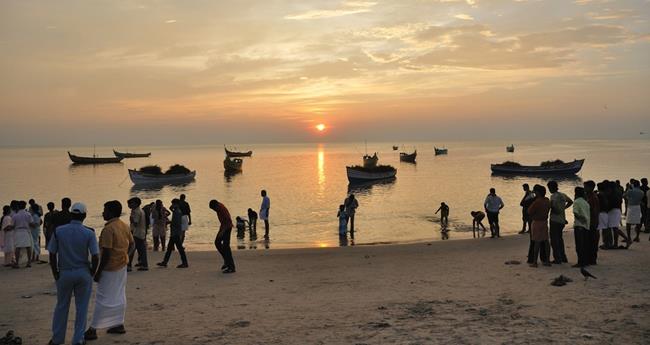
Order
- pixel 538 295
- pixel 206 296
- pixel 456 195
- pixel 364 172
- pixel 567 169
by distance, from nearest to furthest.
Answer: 1. pixel 538 295
2. pixel 206 296
3. pixel 456 195
4. pixel 364 172
5. pixel 567 169

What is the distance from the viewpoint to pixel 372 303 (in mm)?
8820

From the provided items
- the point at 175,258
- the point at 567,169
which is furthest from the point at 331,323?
the point at 567,169

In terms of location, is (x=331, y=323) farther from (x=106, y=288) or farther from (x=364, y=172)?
(x=364, y=172)

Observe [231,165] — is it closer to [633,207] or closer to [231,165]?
[231,165]

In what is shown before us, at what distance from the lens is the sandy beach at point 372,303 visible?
6.90 meters

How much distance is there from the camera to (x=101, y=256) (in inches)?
262

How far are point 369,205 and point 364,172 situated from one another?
77.1 ft

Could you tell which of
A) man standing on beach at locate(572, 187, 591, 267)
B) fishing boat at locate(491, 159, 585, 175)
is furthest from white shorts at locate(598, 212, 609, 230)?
fishing boat at locate(491, 159, 585, 175)

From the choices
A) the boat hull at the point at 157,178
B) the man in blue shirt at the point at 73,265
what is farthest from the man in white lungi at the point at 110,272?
the boat hull at the point at 157,178

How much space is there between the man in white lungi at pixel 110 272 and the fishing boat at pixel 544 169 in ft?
240

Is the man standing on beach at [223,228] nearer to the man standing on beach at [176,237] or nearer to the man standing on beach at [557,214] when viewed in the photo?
the man standing on beach at [176,237]

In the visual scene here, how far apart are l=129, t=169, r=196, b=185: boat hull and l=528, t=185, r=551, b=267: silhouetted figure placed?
61.2 metres

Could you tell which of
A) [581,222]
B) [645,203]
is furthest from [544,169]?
[581,222]

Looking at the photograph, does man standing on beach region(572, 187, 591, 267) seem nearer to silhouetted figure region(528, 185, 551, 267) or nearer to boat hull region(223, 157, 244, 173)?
silhouetted figure region(528, 185, 551, 267)
